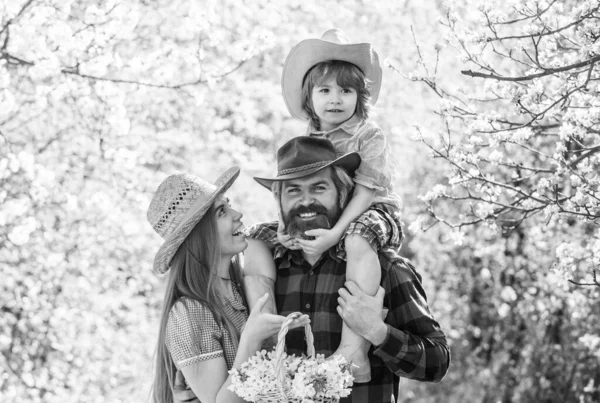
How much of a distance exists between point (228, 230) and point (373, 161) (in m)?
0.59

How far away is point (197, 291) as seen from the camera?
10.1 ft

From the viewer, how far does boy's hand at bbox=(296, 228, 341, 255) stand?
9.98 feet

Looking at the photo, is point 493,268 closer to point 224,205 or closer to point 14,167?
point 14,167

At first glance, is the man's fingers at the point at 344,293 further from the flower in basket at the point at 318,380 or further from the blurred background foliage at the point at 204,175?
the blurred background foliage at the point at 204,175

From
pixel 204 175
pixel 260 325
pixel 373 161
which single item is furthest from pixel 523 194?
pixel 204 175

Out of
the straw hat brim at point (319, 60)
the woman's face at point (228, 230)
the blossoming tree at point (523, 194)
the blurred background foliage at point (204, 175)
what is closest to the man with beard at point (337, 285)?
the woman's face at point (228, 230)

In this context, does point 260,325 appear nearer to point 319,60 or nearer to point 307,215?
point 307,215

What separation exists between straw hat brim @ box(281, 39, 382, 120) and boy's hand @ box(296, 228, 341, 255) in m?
0.68

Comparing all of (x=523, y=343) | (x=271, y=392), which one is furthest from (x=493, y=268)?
(x=271, y=392)

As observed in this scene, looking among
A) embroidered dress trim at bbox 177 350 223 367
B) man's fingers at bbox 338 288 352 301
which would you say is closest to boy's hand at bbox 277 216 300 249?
man's fingers at bbox 338 288 352 301

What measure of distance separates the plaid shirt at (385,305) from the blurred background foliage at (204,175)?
2.30ft

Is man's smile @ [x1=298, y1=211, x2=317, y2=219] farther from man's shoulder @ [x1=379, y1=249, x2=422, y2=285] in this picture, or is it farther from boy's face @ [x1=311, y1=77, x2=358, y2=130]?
boy's face @ [x1=311, y1=77, x2=358, y2=130]

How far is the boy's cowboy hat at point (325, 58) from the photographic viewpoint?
11.1 ft

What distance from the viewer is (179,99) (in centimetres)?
821
